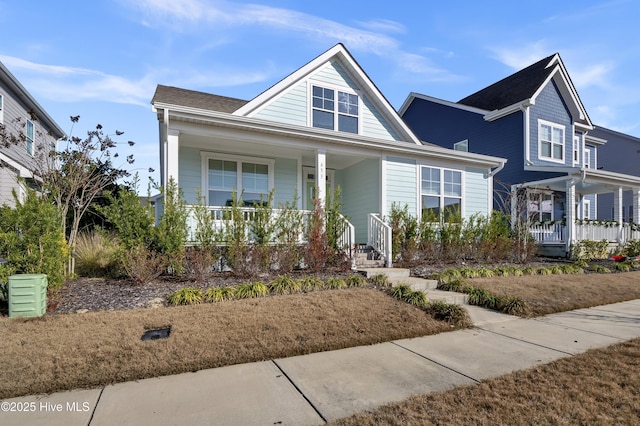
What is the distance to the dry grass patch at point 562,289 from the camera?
6379 mm

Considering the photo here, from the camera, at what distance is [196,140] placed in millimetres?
9062

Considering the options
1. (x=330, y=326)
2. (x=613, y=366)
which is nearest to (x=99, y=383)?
(x=330, y=326)

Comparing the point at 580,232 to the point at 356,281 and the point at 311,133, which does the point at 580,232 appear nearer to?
the point at 356,281

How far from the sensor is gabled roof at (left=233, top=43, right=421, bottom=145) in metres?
10.5

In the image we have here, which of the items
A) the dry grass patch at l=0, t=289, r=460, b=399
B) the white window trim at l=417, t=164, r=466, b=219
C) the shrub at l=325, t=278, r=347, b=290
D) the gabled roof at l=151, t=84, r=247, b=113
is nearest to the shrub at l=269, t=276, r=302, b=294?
the dry grass patch at l=0, t=289, r=460, b=399

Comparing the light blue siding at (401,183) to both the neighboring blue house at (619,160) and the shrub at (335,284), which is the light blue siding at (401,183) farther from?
the neighboring blue house at (619,160)

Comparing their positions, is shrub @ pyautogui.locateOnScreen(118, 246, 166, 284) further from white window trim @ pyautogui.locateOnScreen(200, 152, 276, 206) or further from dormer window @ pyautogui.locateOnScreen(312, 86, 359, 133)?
dormer window @ pyautogui.locateOnScreen(312, 86, 359, 133)

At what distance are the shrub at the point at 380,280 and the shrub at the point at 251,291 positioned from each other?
230cm

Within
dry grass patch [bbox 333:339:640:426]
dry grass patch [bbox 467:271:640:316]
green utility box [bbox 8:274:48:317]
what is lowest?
dry grass patch [bbox 467:271:640:316]

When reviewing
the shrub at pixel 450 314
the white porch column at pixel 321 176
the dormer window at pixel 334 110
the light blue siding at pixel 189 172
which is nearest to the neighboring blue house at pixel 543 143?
the dormer window at pixel 334 110

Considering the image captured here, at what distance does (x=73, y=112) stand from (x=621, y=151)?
30.5 meters

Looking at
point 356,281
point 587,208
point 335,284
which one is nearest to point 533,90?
point 587,208

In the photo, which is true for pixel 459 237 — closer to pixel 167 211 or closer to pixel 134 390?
pixel 167 211

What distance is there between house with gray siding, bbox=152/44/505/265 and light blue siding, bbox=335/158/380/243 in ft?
0.11
